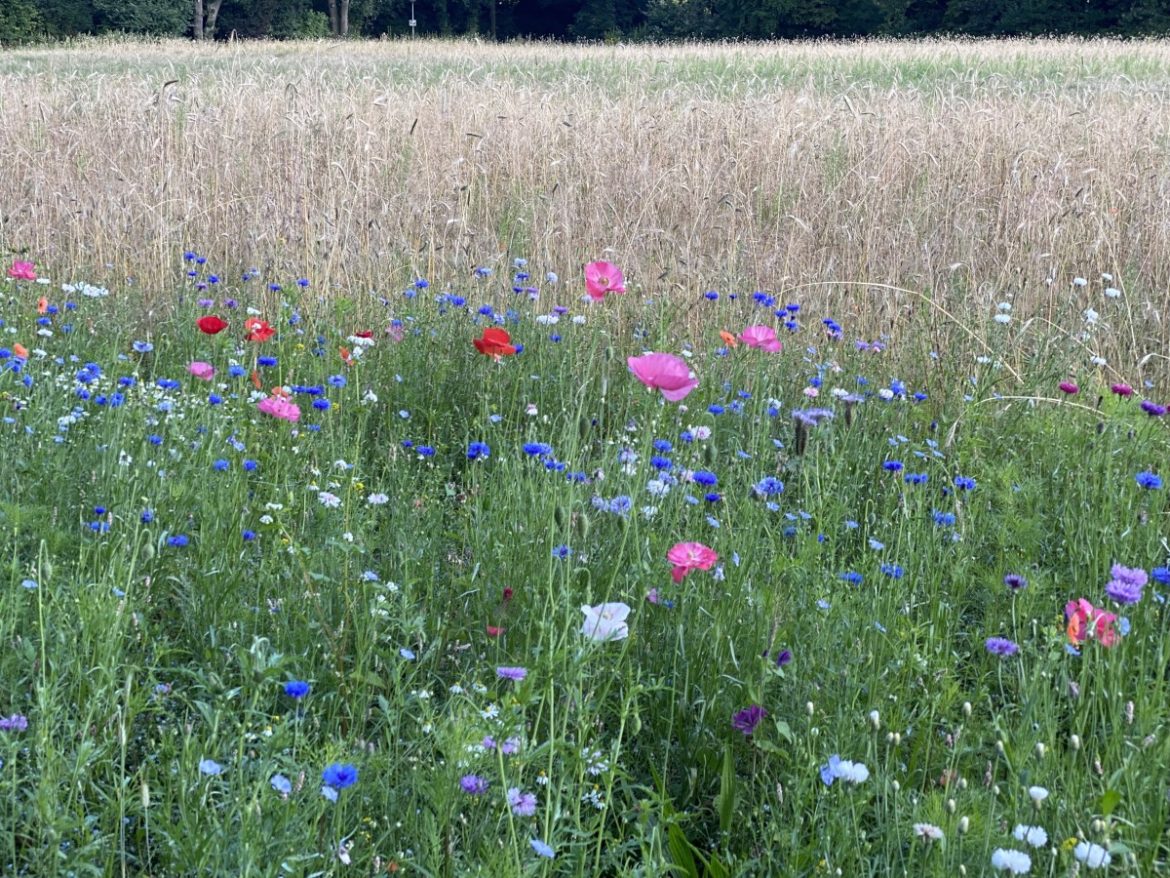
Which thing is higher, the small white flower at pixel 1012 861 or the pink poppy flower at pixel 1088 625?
the pink poppy flower at pixel 1088 625

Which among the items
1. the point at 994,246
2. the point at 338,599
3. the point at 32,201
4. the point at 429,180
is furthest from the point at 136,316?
the point at 994,246

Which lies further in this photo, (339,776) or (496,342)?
(496,342)

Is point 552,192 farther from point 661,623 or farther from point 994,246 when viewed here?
point 661,623

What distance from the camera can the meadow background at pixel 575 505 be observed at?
1505mm

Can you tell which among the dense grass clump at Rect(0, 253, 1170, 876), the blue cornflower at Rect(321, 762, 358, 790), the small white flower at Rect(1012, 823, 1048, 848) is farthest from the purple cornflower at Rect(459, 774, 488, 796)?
the small white flower at Rect(1012, 823, 1048, 848)

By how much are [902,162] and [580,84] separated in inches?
178

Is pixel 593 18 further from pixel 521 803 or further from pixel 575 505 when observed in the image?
pixel 521 803

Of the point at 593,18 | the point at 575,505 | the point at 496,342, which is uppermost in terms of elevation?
the point at 593,18

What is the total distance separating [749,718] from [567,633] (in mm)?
300

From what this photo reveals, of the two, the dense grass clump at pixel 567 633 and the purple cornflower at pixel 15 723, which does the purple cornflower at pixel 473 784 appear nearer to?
the dense grass clump at pixel 567 633

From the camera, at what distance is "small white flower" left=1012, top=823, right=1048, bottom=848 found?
1.28 m

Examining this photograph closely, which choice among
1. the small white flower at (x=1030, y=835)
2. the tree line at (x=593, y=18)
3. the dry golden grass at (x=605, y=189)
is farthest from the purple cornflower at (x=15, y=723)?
the tree line at (x=593, y=18)

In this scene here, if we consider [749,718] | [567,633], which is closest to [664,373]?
[567,633]

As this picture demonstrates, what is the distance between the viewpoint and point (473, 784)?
4.63ft
